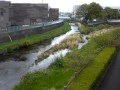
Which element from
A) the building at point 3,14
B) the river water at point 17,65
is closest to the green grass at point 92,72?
the river water at point 17,65

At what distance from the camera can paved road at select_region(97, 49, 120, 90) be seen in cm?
2364

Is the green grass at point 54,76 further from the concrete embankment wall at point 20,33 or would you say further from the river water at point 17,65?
the concrete embankment wall at point 20,33

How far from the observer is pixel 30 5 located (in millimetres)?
88250

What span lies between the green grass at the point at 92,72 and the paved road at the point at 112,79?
696 millimetres

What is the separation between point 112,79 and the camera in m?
26.1

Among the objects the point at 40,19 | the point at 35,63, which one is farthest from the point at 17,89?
the point at 40,19

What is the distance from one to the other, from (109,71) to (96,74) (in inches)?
151

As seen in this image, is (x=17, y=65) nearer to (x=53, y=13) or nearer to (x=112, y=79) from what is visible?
(x=112, y=79)

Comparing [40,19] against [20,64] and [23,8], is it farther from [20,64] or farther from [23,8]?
[20,64]

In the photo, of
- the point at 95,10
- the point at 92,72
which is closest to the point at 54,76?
Answer: the point at 92,72

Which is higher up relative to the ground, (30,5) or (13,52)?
(30,5)

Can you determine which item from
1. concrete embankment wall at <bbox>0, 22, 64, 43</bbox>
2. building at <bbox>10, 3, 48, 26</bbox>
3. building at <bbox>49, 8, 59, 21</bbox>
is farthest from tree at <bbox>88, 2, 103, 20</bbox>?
concrete embankment wall at <bbox>0, 22, 64, 43</bbox>

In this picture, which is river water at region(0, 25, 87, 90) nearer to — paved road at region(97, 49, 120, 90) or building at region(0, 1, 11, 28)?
paved road at region(97, 49, 120, 90)

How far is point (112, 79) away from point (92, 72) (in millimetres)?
1794
